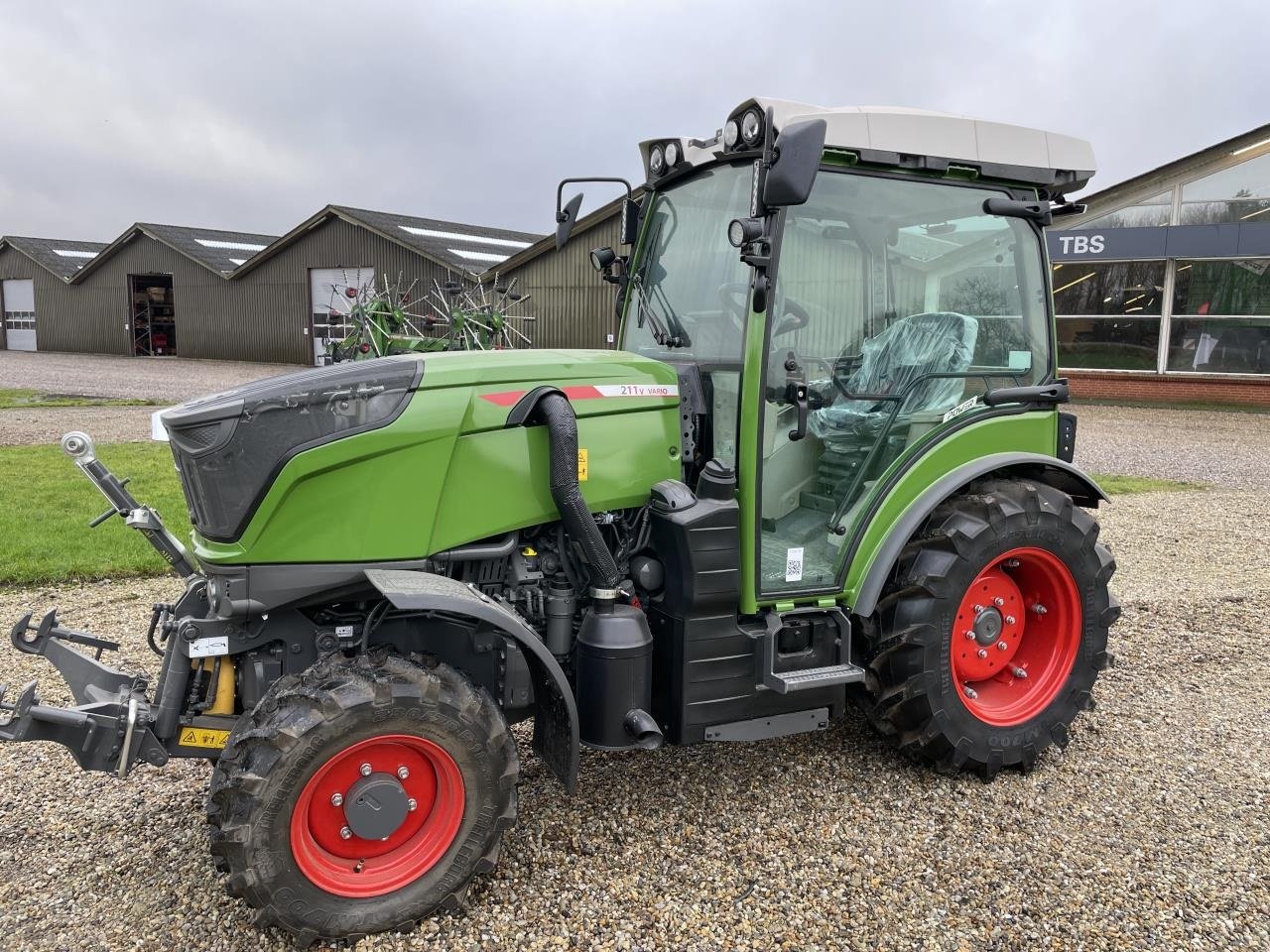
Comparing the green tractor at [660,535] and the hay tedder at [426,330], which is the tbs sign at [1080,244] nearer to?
the hay tedder at [426,330]

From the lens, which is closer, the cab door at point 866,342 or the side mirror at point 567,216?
the cab door at point 866,342

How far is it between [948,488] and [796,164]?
4.91ft

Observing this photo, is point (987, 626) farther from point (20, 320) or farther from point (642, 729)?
point (20, 320)

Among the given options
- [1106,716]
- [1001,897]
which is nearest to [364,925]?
[1001,897]

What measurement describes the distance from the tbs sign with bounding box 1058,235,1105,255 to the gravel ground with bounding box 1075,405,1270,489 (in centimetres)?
329

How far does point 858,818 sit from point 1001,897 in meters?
0.59

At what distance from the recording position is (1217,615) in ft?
19.4

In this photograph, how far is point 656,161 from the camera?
389 centimetres

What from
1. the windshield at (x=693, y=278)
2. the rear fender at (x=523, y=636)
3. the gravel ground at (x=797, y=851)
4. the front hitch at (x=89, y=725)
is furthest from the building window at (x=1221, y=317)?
the front hitch at (x=89, y=725)

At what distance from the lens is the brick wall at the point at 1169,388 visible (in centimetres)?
1889

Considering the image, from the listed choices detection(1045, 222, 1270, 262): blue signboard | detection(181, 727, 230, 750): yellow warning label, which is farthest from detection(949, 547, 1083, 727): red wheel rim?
detection(1045, 222, 1270, 262): blue signboard

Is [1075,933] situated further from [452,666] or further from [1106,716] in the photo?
[452,666]

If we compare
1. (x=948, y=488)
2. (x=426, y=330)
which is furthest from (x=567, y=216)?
(x=426, y=330)

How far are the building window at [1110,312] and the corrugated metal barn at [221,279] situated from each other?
1539cm
